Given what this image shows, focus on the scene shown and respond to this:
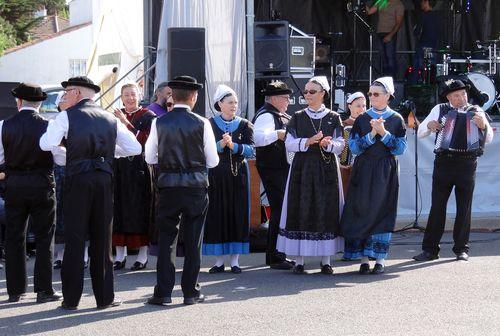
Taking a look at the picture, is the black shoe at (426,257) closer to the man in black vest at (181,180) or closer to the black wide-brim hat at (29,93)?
the man in black vest at (181,180)

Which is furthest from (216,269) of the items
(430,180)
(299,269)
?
(430,180)

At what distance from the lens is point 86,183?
24.9ft

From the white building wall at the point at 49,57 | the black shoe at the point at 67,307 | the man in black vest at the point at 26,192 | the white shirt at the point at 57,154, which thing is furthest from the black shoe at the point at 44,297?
the white building wall at the point at 49,57

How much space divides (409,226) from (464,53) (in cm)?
523

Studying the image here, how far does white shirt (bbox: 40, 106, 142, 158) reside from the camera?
7.54 metres

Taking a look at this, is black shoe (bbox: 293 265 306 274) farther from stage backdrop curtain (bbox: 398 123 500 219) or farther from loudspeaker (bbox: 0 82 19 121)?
loudspeaker (bbox: 0 82 19 121)

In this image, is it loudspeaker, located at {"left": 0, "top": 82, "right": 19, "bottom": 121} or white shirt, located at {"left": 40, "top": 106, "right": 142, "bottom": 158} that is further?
loudspeaker, located at {"left": 0, "top": 82, "right": 19, "bottom": 121}

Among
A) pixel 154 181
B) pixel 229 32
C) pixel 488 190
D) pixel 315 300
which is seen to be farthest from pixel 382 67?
pixel 315 300

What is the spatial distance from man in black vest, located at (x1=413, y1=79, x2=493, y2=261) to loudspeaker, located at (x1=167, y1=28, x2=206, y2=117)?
2613 mm

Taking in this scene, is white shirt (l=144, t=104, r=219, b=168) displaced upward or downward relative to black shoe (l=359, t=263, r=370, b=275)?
upward

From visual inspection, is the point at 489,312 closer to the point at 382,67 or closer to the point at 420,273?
the point at 420,273

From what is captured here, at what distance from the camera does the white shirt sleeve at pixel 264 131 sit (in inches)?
380

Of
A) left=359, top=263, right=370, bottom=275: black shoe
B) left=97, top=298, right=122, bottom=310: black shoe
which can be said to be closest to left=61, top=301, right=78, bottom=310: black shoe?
left=97, top=298, right=122, bottom=310: black shoe

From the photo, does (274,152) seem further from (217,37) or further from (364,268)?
(217,37)
